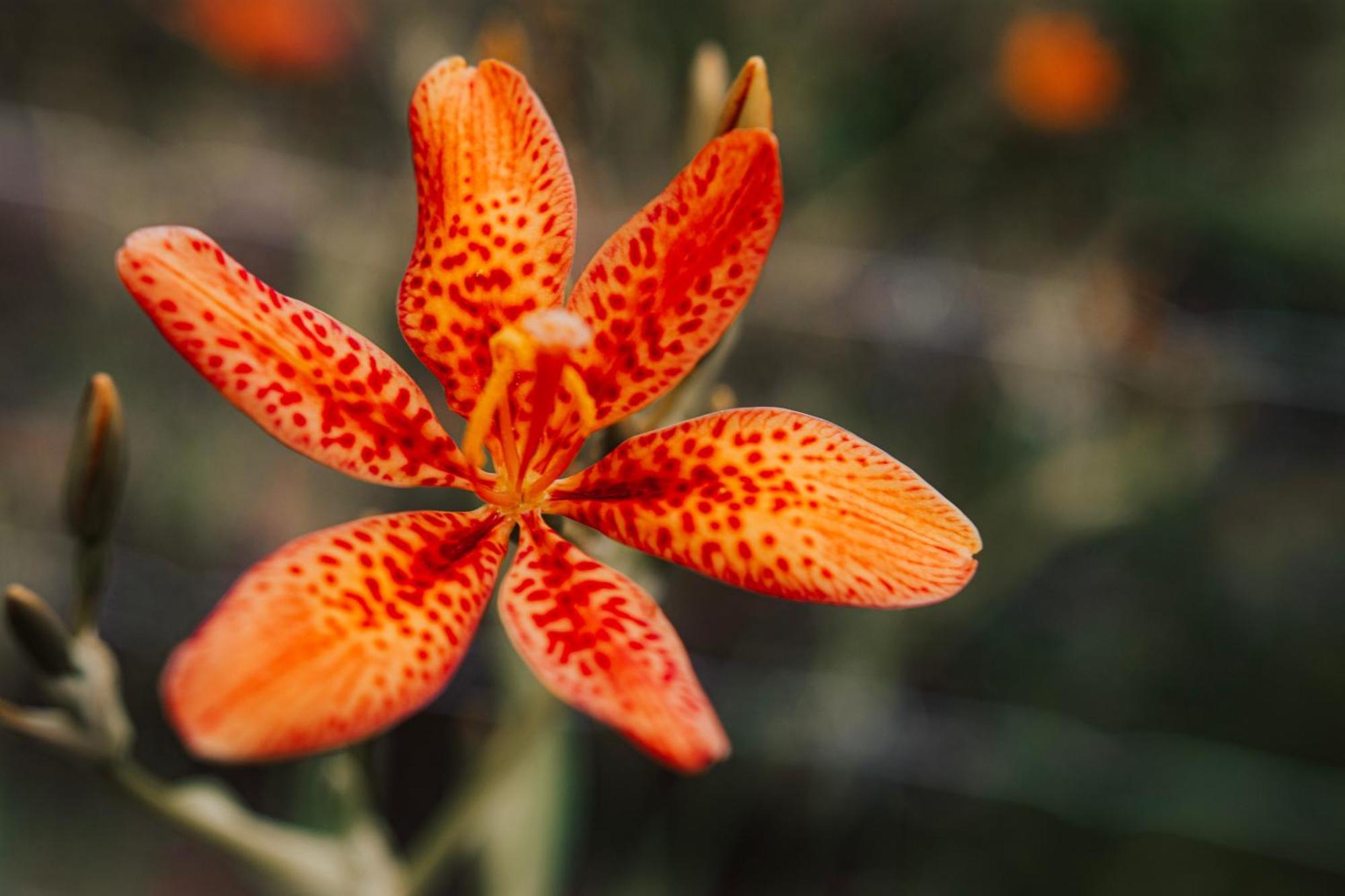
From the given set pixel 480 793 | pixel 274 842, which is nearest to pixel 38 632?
pixel 274 842

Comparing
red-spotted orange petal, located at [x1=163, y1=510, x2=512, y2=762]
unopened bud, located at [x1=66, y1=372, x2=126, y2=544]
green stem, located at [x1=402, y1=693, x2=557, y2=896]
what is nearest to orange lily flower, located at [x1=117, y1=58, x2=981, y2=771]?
red-spotted orange petal, located at [x1=163, y1=510, x2=512, y2=762]

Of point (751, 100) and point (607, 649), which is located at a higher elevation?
point (751, 100)

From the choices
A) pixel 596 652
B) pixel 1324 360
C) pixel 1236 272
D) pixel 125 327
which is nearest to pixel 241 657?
pixel 596 652

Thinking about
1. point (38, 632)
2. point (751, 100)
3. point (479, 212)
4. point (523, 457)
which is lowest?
point (38, 632)

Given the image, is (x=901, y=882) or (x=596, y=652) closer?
(x=596, y=652)

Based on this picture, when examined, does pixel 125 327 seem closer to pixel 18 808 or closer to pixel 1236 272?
pixel 18 808

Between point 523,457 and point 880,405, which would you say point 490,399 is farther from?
point 880,405

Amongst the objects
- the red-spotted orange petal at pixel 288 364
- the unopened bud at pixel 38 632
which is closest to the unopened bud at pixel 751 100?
the red-spotted orange petal at pixel 288 364

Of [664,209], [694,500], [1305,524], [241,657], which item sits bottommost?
[241,657]
